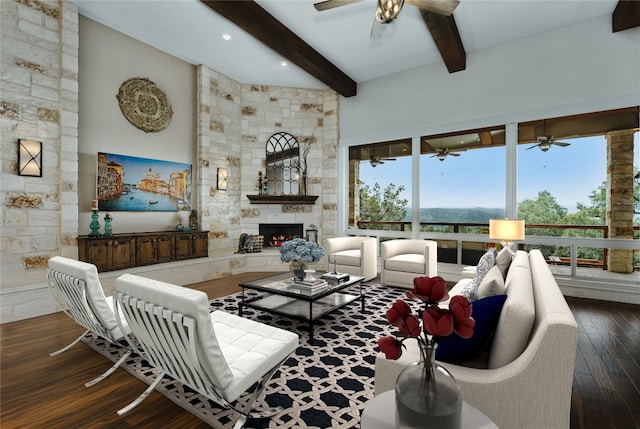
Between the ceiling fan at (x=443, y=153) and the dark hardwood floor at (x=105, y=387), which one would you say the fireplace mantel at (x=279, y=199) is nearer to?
the ceiling fan at (x=443, y=153)

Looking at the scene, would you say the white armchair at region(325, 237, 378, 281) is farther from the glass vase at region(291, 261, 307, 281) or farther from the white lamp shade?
the white lamp shade

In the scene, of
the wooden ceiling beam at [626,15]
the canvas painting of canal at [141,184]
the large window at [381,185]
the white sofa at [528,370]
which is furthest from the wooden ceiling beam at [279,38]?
the white sofa at [528,370]

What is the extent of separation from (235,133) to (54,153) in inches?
116

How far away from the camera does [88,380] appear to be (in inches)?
85.6

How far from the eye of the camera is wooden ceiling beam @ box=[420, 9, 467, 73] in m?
3.96

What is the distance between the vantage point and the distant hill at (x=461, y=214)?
16.2 feet

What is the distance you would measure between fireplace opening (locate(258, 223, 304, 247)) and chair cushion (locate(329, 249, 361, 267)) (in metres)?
1.66

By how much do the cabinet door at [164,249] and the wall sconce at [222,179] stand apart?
141cm

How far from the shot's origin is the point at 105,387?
2090mm

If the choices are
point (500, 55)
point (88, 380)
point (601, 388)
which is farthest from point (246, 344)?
point (500, 55)

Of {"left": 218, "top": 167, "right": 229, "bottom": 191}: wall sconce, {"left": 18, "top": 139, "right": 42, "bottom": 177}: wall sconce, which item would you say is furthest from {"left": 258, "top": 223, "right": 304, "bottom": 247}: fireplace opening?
{"left": 18, "top": 139, "right": 42, "bottom": 177}: wall sconce

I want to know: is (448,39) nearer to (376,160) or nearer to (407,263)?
Result: (376,160)

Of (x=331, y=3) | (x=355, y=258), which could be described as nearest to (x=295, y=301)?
(x=355, y=258)

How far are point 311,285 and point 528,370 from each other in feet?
7.21
